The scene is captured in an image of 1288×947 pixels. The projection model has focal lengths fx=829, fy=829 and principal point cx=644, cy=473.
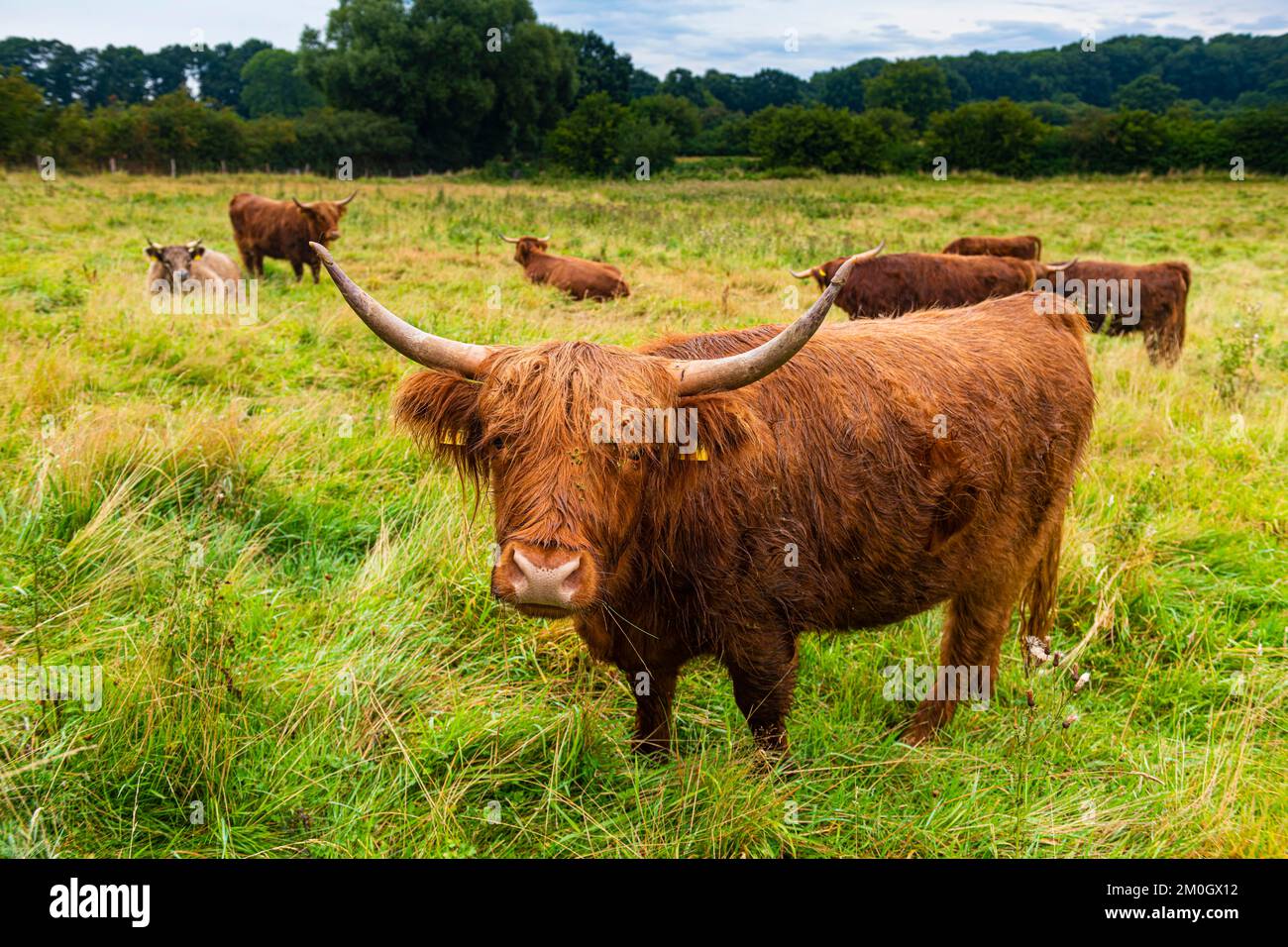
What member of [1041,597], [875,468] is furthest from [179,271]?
[1041,597]

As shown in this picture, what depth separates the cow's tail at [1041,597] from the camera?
3.93 m

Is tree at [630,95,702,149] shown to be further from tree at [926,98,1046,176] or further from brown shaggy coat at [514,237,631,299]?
brown shaggy coat at [514,237,631,299]

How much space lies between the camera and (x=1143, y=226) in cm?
2308

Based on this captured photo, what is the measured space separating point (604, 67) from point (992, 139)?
3391 cm

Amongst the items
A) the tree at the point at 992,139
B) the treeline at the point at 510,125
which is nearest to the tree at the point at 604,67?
the treeline at the point at 510,125

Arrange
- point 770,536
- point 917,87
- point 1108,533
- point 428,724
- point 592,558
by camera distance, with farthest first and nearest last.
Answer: point 917,87 < point 1108,533 < point 428,724 < point 770,536 < point 592,558

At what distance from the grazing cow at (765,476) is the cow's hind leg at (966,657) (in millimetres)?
10

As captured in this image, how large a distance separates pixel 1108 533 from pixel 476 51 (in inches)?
2018

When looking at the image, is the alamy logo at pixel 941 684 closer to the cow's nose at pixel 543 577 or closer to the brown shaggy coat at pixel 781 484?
the brown shaggy coat at pixel 781 484

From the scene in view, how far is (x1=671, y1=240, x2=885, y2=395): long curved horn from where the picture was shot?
2312 millimetres

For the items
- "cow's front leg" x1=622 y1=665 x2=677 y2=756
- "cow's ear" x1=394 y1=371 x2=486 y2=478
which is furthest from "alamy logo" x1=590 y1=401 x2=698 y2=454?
"cow's front leg" x1=622 y1=665 x2=677 y2=756

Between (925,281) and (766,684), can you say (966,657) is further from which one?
(925,281)
